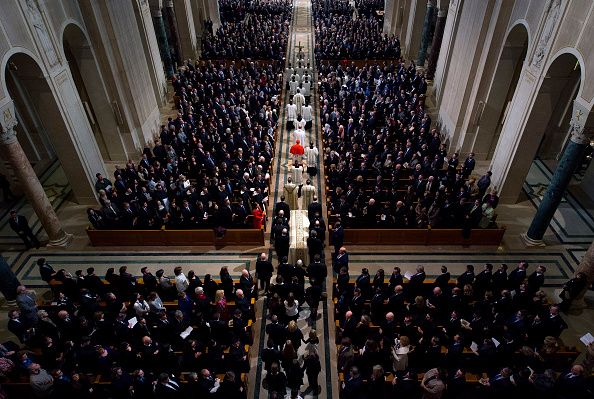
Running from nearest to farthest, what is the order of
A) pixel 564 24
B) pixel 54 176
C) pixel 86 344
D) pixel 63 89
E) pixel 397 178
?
1. pixel 86 344
2. pixel 564 24
3. pixel 63 89
4. pixel 397 178
5. pixel 54 176

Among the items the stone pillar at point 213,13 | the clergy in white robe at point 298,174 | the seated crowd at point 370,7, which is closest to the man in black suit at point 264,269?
the clergy in white robe at point 298,174

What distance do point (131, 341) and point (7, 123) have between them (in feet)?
18.9

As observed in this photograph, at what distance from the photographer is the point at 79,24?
12219 mm

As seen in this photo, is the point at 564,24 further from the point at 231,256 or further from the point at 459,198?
the point at 231,256

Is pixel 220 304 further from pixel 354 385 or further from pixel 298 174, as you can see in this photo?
pixel 298 174

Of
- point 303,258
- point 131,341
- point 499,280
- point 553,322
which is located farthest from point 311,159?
point 553,322

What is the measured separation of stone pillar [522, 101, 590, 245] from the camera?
9117mm

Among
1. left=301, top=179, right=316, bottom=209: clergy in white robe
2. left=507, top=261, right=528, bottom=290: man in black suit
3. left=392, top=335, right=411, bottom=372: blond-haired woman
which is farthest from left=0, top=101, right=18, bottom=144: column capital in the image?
left=507, top=261, right=528, bottom=290: man in black suit

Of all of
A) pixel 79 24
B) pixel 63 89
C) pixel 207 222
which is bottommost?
pixel 207 222

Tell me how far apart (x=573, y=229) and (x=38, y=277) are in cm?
1459

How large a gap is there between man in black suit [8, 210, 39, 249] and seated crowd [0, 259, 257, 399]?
2.32 m

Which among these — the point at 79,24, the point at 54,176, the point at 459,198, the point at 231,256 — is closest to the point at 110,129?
the point at 54,176

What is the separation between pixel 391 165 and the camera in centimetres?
1282

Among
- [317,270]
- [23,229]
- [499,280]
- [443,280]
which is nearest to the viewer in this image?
[443,280]
